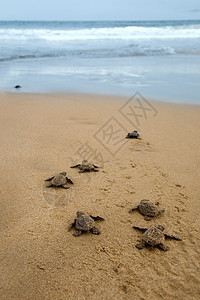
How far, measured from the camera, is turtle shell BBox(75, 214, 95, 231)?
2.25 metres

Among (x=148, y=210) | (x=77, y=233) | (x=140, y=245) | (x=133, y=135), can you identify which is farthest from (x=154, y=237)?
(x=133, y=135)

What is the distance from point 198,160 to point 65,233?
209cm

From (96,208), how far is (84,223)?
0.38 m

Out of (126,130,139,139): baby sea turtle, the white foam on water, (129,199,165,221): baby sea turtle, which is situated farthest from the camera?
the white foam on water

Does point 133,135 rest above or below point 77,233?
above

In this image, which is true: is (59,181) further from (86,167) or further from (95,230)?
(95,230)

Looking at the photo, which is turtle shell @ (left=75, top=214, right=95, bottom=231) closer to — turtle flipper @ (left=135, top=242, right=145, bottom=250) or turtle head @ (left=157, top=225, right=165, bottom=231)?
turtle flipper @ (left=135, top=242, right=145, bottom=250)

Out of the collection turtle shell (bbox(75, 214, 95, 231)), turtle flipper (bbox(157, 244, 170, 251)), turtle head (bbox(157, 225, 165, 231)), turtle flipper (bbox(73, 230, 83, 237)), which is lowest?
turtle flipper (bbox(157, 244, 170, 251))

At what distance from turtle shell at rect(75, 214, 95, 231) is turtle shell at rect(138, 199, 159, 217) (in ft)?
1.63

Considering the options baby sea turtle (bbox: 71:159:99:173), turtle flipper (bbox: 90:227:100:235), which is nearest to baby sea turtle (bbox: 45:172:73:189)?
baby sea turtle (bbox: 71:159:99:173)

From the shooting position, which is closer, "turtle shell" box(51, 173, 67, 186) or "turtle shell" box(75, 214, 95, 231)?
"turtle shell" box(75, 214, 95, 231)

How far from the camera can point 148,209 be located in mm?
2480

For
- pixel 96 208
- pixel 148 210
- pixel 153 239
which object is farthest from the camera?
pixel 96 208

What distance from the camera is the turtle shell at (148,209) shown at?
2478 millimetres
